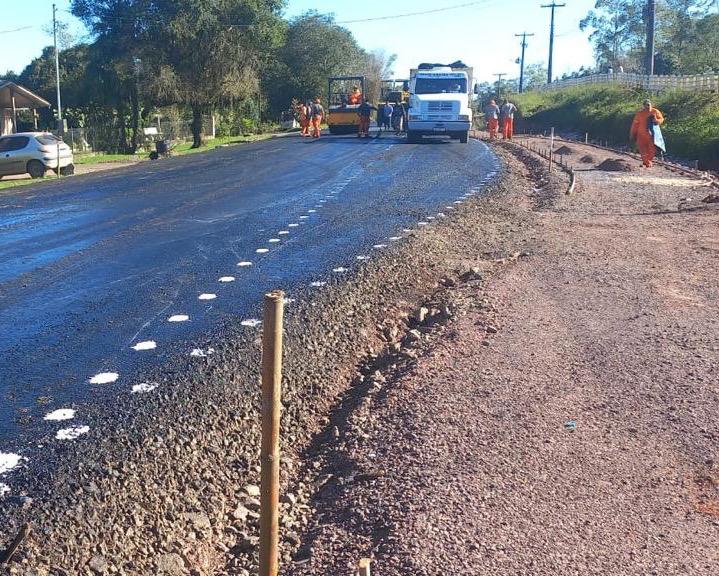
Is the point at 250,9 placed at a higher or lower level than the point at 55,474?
higher

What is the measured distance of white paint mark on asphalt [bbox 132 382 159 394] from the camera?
5.80 m

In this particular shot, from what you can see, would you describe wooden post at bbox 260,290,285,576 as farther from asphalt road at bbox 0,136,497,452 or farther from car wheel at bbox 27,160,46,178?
car wheel at bbox 27,160,46,178

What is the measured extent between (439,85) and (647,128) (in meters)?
13.3

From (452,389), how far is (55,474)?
2819 millimetres

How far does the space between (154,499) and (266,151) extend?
27.1 m

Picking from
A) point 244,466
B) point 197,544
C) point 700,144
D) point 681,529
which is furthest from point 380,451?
point 700,144

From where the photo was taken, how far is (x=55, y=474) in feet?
14.9

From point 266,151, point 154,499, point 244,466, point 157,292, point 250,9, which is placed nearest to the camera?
point 154,499

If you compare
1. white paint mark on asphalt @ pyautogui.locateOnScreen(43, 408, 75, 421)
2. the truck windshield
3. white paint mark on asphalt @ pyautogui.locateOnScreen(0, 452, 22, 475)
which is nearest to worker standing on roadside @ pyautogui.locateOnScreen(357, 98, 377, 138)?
the truck windshield

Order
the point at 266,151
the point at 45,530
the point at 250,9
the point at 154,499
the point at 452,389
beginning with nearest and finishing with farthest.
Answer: the point at 45,530
the point at 154,499
the point at 452,389
the point at 266,151
the point at 250,9

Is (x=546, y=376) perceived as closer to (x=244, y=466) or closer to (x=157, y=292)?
(x=244, y=466)

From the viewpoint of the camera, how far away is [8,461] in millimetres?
4680

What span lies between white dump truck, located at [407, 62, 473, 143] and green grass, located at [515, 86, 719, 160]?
7.56m

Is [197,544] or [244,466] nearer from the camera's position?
[197,544]
